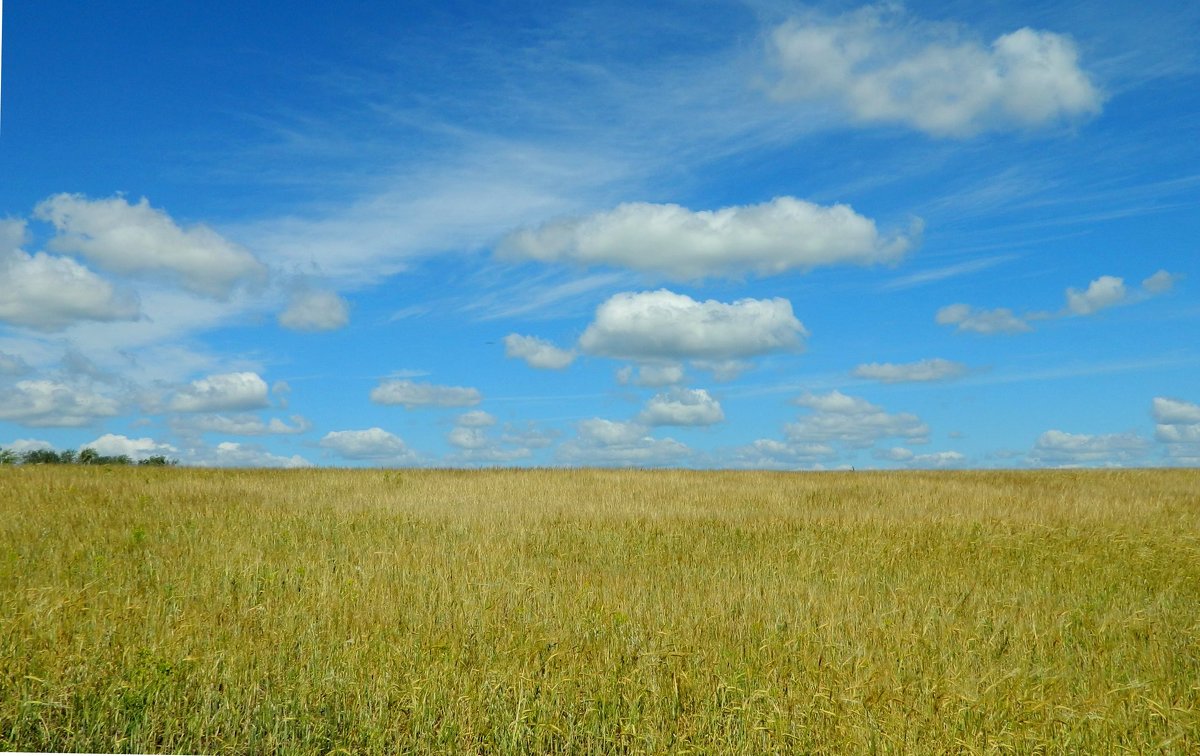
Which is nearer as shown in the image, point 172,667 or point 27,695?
point 27,695

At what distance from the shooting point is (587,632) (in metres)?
7.77

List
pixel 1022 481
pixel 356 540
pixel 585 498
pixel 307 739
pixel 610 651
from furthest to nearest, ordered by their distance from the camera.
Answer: pixel 1022 481 < pixel 585 498 < pixel 356 540 < pixel 610 651 < pixel 307 739

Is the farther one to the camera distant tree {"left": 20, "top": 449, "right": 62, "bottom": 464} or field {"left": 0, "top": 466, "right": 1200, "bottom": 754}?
distant tree {"left": 20, "top": 449, "right": 62, "bottom": 464}

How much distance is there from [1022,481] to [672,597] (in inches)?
897

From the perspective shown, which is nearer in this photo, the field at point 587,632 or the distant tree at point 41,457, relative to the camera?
the field at point 587,632

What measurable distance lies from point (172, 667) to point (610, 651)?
3475 millimetres

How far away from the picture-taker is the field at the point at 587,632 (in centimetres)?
584

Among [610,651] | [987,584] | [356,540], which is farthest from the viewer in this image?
[356,540]

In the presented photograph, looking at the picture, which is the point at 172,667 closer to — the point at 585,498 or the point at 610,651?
the point at 610,651

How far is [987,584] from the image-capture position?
11.4 m

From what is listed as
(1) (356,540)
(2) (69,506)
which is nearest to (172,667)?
(1) (356,540)

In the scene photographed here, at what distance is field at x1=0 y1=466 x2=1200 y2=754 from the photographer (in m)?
5.84

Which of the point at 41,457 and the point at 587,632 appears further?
the point at 41,457

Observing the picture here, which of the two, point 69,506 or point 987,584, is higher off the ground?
point 69,506
